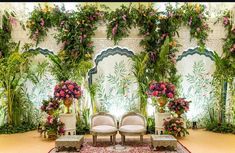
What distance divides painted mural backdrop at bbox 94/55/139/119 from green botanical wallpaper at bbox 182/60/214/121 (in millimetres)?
1514

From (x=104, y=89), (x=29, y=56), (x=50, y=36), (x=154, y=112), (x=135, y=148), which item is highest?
(x=50, y=36)

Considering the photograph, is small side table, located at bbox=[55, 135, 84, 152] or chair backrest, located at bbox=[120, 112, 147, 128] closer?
small side table, located at bbox=[55, 135, 84, 152]

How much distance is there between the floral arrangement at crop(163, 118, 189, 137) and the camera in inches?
304

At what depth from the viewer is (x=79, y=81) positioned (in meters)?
8.60

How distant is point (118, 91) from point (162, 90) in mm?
1542

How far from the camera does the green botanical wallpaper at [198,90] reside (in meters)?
9.12

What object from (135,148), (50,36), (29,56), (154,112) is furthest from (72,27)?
(135,148)

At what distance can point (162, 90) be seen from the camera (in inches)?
312

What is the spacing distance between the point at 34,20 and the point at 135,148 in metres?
4.56

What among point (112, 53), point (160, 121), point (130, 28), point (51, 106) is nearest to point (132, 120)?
point (160, 121)

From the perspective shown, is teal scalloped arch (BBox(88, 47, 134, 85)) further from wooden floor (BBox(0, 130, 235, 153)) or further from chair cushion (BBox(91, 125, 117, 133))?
wooden floor (BBox(0, 130, 235, 153))

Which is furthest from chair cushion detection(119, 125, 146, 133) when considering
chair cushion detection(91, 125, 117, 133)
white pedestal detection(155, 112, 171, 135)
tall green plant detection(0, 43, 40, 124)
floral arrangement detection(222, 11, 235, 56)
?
floral arrangement detection(222, 11, 235, 56)

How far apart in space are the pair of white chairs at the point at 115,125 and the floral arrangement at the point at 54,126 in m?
0.88

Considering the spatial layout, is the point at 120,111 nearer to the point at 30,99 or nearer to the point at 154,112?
the point at 154,112
